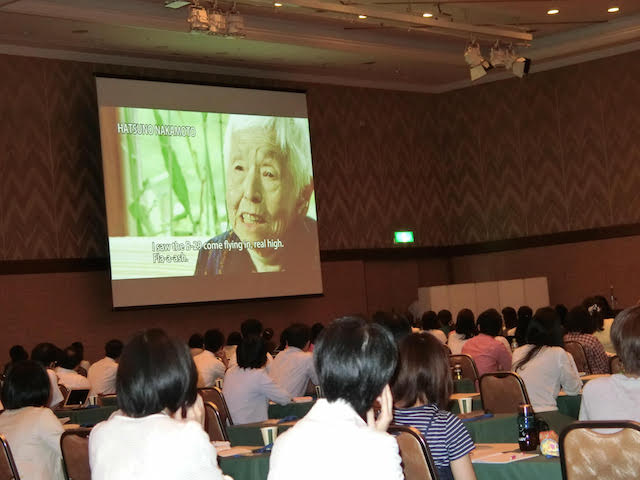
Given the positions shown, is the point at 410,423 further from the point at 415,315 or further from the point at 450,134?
the point at 450,134

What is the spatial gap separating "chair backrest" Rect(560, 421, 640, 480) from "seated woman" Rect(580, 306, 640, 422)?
54 cm

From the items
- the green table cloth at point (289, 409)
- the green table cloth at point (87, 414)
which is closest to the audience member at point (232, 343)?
the green table cloth at point (87, 414)

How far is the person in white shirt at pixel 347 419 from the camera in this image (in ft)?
7.16

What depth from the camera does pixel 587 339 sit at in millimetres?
7512

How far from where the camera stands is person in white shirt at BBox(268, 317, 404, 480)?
2184 mm

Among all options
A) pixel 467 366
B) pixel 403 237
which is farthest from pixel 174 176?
pixel 467 366

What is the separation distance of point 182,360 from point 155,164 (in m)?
11.1

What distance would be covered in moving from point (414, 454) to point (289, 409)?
3788 millimetres

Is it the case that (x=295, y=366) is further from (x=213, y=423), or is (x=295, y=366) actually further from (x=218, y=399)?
(x=213, y=423)

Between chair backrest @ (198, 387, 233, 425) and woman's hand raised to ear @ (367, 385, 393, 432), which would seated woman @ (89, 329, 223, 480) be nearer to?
woman's hand raised to ear @ (367, 385, 393, 432)

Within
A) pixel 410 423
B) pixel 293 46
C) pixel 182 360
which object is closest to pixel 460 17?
pixel 293 46

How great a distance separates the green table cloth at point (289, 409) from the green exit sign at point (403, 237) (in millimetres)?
9818

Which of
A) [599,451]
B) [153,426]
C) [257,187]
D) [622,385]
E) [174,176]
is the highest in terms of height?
[174,176]

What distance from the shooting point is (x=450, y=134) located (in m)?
17.7
